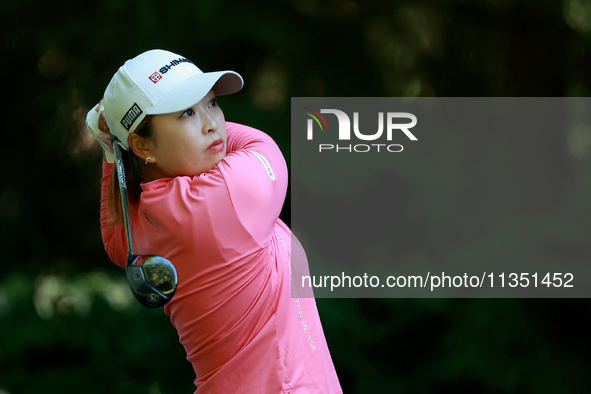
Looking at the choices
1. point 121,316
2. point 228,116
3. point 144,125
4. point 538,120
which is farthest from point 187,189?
point 538,120

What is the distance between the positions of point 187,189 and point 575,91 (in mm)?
2260

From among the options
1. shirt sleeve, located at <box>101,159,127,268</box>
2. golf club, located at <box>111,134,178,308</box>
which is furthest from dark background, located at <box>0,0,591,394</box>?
golf club, located at <box>111,134,178,308</box>

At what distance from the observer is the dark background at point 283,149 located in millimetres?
2529

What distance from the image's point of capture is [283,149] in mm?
2580

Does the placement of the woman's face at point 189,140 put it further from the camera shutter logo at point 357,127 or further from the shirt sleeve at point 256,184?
the camera shutter logo at point 357,127

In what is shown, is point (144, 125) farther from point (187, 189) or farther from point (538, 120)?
point (538, 120)

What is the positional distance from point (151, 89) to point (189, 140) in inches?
4.1

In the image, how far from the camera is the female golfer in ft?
3.19

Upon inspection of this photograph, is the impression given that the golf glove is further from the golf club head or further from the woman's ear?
the golf club head

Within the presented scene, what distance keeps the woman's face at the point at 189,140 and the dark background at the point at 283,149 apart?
60.3 inches

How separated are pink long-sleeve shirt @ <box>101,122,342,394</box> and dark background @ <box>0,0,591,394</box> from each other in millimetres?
1502

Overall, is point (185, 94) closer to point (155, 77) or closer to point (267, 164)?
point (155, 77)

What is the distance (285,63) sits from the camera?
8.45 ft

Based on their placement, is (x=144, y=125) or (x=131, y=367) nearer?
(x=144, y=125)
